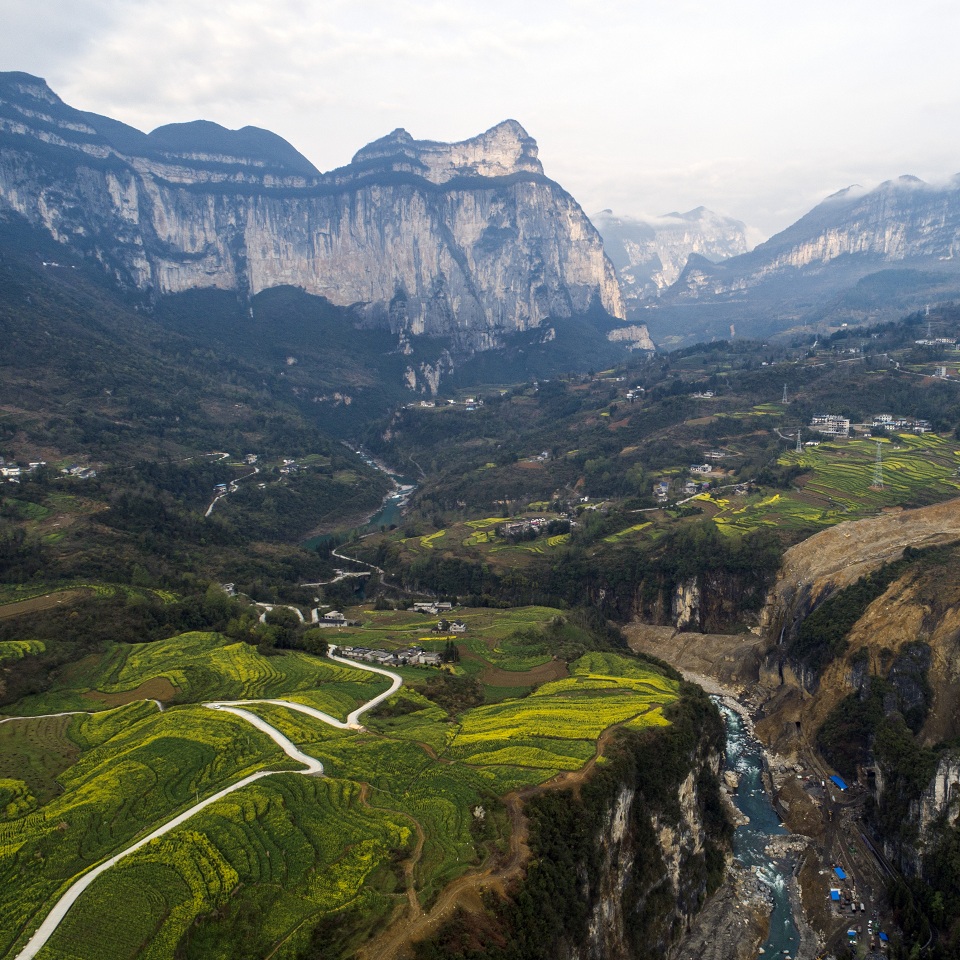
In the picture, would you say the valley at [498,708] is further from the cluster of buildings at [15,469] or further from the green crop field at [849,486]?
the cluster of buildings at [15,469]

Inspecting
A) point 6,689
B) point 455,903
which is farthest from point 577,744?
point 6,689

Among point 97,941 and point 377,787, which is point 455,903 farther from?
point 97,941

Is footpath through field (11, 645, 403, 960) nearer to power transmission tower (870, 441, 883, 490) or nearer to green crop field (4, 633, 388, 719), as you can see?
green crop field (4, 633, 388, 719)

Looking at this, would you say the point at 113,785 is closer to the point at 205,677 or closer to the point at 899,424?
the point at 205,677

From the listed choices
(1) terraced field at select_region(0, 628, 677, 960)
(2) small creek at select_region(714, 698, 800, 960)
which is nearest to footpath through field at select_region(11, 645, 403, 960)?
(1) terraced field at select_region(0, 628, 677, 960)

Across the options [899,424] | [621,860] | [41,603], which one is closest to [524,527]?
[41,603]
